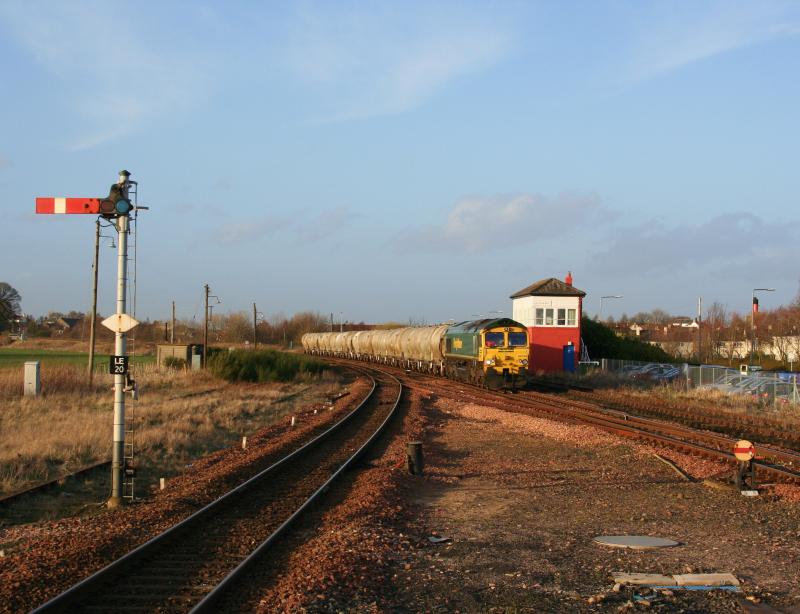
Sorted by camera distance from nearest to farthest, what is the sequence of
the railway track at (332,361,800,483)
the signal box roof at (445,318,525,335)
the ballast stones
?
the ballast stones
the railway track at (332,361,800,483)
the signal box roof at (445,318,525,335)

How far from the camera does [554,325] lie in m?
45.3

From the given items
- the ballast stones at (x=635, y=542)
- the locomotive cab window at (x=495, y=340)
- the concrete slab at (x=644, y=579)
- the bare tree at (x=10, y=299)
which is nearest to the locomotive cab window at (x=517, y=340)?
the locomotive cab window at (x=495, y=340)

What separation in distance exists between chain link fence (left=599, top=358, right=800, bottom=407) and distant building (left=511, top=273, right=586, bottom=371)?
2.54 m

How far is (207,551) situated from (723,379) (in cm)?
2937

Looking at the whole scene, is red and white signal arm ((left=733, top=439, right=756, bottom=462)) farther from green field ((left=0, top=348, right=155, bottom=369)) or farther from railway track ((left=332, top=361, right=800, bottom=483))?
green field ((left=0, top=348, right=155, bottom=369))

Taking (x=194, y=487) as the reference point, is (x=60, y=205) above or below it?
above

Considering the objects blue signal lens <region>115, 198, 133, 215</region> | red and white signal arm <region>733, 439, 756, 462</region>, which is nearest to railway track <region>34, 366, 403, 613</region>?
blue signal lens <region>115, 198, 133, 215</region>

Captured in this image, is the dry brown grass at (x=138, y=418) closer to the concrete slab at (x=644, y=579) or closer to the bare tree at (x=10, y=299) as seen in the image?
the concrete slab at (x=644, y=579)

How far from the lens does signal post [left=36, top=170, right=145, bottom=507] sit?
10.7 metres

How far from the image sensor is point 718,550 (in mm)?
8102

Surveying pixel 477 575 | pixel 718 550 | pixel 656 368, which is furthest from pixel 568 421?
pixel 656 368

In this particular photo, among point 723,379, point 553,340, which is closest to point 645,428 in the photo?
point 723,379

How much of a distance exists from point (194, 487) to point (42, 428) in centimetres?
918

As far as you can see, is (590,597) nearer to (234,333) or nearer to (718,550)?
(718,550)
